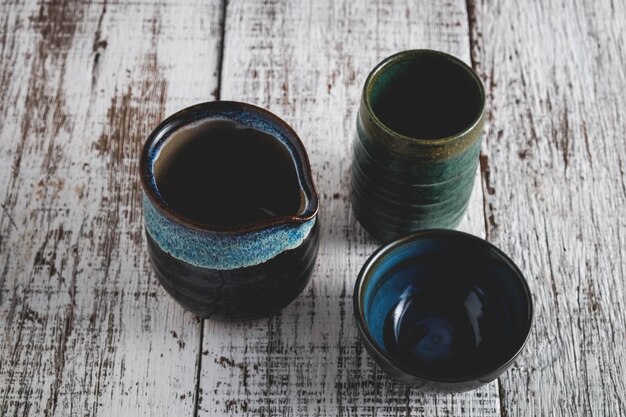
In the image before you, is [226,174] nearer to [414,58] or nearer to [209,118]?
[209,118]

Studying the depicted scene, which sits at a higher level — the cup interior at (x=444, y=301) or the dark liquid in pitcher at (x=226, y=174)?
the dark liquid in pitcher at (x=226, y=174)

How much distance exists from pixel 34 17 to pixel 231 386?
0.60 meters

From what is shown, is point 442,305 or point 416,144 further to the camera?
point 442,305

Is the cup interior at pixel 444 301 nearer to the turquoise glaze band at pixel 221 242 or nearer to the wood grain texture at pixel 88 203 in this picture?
the turquoise glaze band at pixel 221 242

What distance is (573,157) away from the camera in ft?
3.59

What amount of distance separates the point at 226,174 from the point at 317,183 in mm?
151

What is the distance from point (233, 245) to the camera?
31.7 inches

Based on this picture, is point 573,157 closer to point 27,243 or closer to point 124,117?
point 124,117

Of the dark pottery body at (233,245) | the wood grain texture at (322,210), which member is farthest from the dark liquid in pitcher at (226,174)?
the wood grain texture at (322,210)

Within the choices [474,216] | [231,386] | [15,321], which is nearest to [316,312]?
[231,386]

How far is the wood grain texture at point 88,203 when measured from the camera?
0.93 metres

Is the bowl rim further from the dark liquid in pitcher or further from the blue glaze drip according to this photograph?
the blue glaze drip

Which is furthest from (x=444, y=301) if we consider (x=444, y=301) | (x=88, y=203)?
(x=88, y=203)

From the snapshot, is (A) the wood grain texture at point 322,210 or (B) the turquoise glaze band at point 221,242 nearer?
(B) the turquoise glaze band at point 221,242
